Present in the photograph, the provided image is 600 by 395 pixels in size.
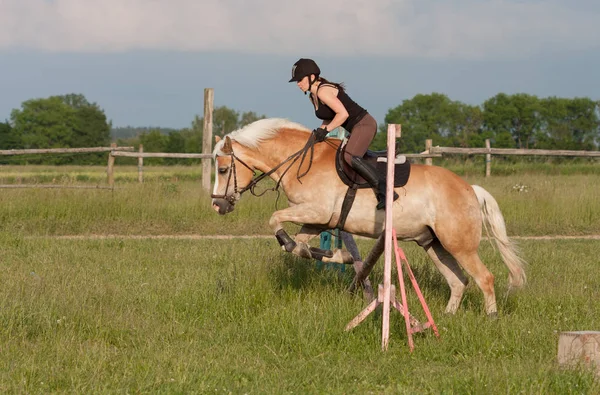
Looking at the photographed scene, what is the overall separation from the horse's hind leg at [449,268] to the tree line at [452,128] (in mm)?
59859

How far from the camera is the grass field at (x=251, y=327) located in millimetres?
5836

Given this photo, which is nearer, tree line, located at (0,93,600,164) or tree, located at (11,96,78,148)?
tree line, located at (0,93,600,164)

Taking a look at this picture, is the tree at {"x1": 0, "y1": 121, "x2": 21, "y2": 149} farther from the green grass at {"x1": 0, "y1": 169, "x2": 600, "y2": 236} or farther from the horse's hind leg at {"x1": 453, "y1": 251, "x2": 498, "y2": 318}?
the horse's hind leg at {"x1": 453, "y1": 251, "x2": 498, "y2": 318}

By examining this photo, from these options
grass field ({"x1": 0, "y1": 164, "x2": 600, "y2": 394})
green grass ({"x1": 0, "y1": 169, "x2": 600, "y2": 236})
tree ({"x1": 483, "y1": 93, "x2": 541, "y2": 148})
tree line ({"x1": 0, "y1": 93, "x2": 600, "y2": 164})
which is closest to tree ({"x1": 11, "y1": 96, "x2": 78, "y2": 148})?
tree line ({"x1": 0, "y1": 93, "x2": 600, "y2": 164})

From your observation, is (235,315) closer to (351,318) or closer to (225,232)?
(351,318)

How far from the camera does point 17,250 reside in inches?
484

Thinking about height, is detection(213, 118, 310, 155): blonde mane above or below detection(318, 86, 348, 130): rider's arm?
below

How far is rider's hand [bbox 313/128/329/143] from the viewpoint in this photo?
8312mm

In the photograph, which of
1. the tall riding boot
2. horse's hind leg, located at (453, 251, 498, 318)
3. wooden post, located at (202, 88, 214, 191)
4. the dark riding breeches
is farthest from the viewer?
wooden post, located at (202, 88, 214, 191)

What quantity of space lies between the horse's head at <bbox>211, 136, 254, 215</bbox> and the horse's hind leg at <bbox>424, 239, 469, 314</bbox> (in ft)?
7.27

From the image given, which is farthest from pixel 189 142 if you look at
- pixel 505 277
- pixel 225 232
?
pixel 505 277

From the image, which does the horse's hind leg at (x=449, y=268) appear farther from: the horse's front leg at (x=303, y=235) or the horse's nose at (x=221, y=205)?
the horse's nose at (x=221, y=205)

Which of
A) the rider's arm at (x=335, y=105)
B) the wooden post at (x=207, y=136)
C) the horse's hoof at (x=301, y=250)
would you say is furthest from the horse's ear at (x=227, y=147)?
the wooden post at (x=207, y=136)

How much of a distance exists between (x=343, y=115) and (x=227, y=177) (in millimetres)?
1490
